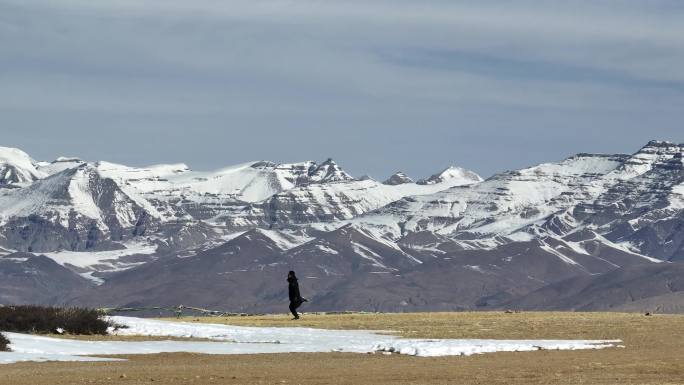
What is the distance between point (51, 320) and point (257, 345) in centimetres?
855

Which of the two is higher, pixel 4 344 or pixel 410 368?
pixel 4 344

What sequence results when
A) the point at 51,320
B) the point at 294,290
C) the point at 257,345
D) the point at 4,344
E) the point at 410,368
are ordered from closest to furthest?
the point at 410,368 < the point at 4,344 < the point at 257,345 < the point at 51,320 < the point at 294,290

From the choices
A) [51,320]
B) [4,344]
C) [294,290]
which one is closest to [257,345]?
[51,320]

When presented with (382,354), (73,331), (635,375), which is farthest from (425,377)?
(73,331)

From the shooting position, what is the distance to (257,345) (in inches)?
1941

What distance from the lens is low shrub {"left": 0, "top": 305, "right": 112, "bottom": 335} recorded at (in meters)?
52.0

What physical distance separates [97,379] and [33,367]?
4274 millimetres

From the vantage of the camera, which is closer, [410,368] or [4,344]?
[410,368]

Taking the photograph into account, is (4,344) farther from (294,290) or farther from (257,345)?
(294,290)

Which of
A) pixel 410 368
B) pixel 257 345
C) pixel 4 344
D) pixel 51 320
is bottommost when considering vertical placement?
pixel 410 368

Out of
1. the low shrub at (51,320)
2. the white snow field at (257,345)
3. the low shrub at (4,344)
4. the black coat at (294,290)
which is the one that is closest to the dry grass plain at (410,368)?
the white snow field at (257,345)

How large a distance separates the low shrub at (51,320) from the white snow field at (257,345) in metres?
1.07

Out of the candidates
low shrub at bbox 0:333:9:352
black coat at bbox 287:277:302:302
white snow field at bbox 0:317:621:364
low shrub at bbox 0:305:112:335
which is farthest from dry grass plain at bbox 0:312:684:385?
black coat at bbox 287:277:302:302

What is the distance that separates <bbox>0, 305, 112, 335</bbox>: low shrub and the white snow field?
3.50 ft
